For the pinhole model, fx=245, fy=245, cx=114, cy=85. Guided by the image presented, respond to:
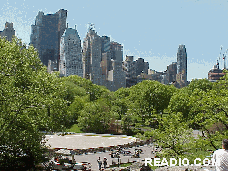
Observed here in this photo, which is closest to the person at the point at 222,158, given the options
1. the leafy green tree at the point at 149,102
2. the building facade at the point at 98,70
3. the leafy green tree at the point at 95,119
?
the leafy green tree at the point at 95,119

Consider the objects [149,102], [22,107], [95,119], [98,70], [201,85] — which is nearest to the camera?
[22,107]

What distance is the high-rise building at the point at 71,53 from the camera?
179 meters

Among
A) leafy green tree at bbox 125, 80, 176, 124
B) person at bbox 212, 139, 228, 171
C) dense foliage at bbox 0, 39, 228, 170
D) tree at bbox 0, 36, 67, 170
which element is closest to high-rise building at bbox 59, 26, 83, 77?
leafy green tree at bbox 125, 80, 176, 124

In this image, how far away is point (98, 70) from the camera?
590 ft

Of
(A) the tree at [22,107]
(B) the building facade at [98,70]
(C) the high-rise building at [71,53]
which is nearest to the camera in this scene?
(A) the tree at [22,107]

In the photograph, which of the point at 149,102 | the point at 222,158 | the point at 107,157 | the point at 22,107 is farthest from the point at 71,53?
the point at 222,158

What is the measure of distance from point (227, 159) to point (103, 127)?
44.6 metres

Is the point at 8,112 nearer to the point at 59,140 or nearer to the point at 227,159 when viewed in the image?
the point at 227,159

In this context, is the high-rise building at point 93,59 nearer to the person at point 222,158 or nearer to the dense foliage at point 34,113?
the dense foliage at point 34,113

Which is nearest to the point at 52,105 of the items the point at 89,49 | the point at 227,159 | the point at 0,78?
the point at 0,78

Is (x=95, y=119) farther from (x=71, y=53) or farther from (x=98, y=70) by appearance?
(x=71, y=53)

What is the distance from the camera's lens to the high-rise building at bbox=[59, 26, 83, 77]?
17900cm

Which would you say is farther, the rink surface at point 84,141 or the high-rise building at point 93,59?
the high-rise building at point 93,59

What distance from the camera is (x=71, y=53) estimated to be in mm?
181750
